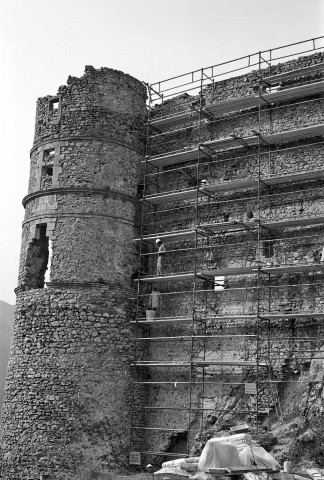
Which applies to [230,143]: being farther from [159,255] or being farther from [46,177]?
[46,177]

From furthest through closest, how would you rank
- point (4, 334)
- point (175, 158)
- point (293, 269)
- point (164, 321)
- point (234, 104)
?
point (4, 334) < point (175, 158) < point (234, 104) < point (164, 321) < point (293, 269)

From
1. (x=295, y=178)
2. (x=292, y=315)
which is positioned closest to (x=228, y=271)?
(x=292, y=315)

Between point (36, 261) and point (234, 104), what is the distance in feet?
20.8

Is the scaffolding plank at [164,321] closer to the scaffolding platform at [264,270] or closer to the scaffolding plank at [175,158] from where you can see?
the scaffolding platform at [264,270]

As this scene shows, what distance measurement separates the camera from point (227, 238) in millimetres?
16734

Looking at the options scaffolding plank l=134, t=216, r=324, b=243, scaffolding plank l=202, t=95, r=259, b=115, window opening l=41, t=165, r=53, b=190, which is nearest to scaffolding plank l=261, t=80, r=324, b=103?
scaffolding plank l=202, t=95, r=259, b=115

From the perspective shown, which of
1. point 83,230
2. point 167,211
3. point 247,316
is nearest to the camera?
point 247,316

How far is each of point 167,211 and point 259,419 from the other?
5.93m

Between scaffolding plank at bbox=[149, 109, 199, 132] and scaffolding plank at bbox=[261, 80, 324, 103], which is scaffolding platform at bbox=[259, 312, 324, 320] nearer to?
scaffolding plank at bbox=[261, 80, 324, 103]

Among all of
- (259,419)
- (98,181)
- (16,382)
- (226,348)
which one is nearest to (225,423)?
(259,419)

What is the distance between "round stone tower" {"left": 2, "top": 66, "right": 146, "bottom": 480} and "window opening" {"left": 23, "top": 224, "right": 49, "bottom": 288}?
0.03m

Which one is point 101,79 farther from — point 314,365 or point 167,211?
point 314,365

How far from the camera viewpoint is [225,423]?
15.1 m

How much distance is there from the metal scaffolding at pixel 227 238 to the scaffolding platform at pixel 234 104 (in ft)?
0.10
